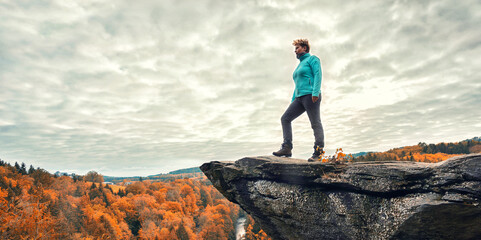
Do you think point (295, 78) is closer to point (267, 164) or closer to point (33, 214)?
point (267, 164)

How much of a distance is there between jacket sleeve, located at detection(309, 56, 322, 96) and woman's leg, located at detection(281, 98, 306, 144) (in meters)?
0.72

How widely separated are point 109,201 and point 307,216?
73907 mm

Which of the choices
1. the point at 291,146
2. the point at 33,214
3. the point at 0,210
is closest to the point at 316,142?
the point at 291,146

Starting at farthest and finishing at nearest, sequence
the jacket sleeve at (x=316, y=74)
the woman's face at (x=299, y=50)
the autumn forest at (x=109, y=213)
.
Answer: the autumn forest at (x=109, y=213), the woman's face at (x=299, y=50), the jacket sleeve at (x=316, y=74)

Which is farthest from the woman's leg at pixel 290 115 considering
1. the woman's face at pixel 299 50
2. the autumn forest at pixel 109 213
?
the autumn forest at pixel 109 213

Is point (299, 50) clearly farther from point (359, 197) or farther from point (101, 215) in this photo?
point (101, 215)

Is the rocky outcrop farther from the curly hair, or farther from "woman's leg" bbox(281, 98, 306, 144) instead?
the curly hair

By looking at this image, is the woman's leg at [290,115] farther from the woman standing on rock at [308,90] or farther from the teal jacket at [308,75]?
the teal jacket at [308,75]

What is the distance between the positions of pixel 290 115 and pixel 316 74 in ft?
4.96

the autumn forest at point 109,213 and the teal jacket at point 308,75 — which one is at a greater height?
the teal jacket at point 308,75

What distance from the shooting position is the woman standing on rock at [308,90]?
21.6ft

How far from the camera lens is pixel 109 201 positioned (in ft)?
215

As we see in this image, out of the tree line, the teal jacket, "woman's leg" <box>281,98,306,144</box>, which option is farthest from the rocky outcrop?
the tree line

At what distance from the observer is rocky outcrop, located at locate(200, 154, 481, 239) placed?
452 centimetres
